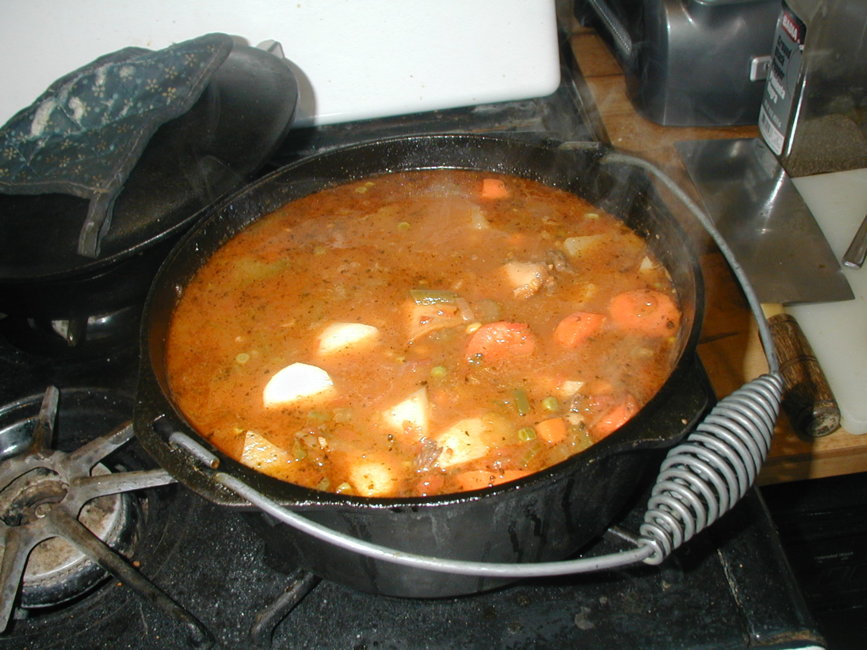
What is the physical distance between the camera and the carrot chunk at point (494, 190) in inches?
73.4

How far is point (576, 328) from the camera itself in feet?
4.91

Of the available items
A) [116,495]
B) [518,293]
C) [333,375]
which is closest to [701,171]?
[518,293]

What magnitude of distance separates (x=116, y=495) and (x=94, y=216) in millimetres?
645

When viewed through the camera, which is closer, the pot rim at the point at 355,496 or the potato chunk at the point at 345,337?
the pot rim at the point at 355,496

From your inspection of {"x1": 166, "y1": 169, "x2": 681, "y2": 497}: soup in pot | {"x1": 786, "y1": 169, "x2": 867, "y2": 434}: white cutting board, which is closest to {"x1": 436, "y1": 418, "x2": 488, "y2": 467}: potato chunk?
{"x1": 166, "y1": 169, "x2": 681, "y2": 497}: soup in pot

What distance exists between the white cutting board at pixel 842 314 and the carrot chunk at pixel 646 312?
624 mm

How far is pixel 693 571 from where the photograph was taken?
146 cm

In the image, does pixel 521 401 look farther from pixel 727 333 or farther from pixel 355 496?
pixel 727 333

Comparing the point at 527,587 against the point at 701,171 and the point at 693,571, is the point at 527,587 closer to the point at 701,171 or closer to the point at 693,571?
the point at 693,571

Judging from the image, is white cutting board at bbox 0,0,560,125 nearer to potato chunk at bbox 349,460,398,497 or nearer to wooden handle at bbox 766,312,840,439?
wooden handle at bbox 766,312,840,439

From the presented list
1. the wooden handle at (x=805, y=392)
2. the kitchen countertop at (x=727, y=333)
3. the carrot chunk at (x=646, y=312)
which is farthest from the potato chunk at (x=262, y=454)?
the wooden handle at (x=805, y=392)

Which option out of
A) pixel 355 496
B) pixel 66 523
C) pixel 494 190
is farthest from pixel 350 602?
pixel 494 190

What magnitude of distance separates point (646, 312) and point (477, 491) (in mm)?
671

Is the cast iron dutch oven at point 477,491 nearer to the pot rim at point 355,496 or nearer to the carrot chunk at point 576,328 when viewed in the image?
the pot rim at point 355,496
